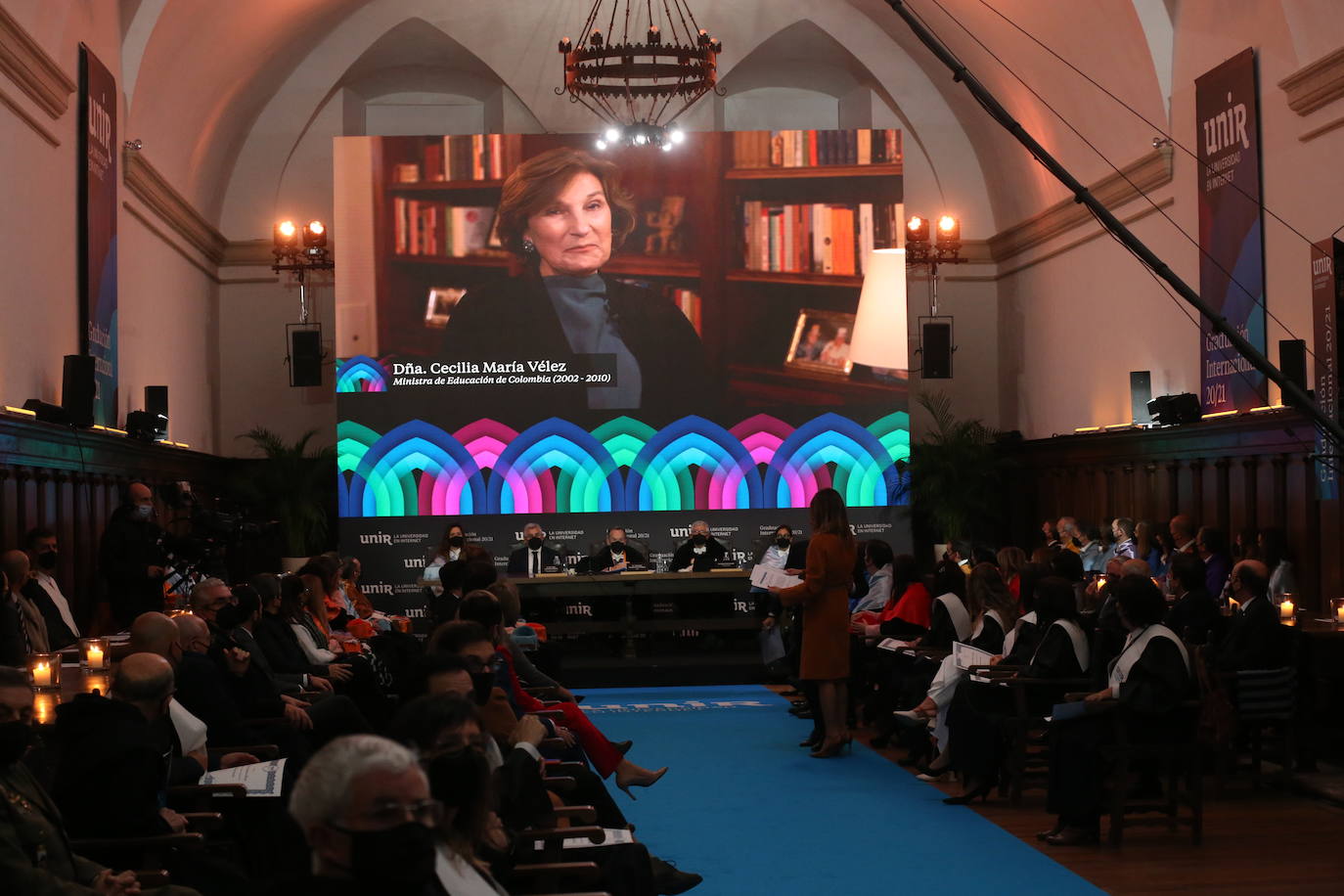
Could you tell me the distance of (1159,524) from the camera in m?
13.1

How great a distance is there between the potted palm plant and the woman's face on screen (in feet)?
11.1

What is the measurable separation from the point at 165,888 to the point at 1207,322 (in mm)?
10920

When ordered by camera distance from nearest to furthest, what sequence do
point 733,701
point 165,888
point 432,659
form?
point 165,888 → point 432,659 → point 733,701

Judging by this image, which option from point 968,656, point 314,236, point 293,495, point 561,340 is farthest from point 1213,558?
point 314,236

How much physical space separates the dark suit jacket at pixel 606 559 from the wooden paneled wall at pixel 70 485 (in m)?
4.04

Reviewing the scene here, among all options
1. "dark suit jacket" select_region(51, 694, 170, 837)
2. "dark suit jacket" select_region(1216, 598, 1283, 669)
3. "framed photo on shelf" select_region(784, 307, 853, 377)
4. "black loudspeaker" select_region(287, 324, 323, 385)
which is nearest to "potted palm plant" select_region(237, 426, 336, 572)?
"black loudspeaker" select_region(287, 324, 323, 385)

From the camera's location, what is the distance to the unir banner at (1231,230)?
1168 centimetres

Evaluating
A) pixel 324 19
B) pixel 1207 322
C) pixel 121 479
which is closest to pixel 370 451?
pixel 121 479

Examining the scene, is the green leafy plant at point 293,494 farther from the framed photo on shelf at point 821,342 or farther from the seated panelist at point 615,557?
the framed photo on shelf at point 821,342

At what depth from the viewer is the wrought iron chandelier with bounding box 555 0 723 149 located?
12.7 meters

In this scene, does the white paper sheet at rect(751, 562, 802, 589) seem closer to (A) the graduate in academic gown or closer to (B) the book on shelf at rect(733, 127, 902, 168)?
(A) the graduate in academic gown

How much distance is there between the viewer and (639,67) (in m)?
12.8

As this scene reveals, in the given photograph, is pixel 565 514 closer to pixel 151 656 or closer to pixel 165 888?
pixel 151 656

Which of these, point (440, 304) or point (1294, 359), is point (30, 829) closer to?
point (1294, 359)
